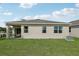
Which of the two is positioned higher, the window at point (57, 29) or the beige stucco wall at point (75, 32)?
the window at point (57, 29)

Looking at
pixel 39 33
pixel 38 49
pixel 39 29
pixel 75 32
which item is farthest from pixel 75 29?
pixel 38 49

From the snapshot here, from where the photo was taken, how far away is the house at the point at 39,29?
1670 centimetres

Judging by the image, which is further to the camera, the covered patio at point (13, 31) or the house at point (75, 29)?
the house at point (75, 29)

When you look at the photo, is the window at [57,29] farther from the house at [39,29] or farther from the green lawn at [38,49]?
the green lawn at [38,49]

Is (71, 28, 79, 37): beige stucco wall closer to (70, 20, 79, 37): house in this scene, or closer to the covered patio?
(70, 20, 79, 37): house

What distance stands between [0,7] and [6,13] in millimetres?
557

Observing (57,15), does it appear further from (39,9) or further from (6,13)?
(6,13)

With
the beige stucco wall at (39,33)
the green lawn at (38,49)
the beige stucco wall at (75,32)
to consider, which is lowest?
the beige stucco wall at (75,32)

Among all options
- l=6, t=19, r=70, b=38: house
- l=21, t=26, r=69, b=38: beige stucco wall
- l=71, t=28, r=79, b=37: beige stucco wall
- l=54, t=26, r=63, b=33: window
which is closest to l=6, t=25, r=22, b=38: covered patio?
l=6, t=19, r=70, b=38: house

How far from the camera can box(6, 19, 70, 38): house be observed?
16.7 metres

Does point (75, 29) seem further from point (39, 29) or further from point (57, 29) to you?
point (39, 29)

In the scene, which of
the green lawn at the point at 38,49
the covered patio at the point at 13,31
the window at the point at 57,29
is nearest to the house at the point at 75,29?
the window at the point at 57,29

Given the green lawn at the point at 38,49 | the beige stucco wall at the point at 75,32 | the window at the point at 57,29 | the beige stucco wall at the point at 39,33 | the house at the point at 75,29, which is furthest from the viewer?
the house at the point at 75,29

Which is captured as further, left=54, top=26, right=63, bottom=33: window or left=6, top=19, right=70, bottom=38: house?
left=54, top=26, right=63, bottom=33: window
